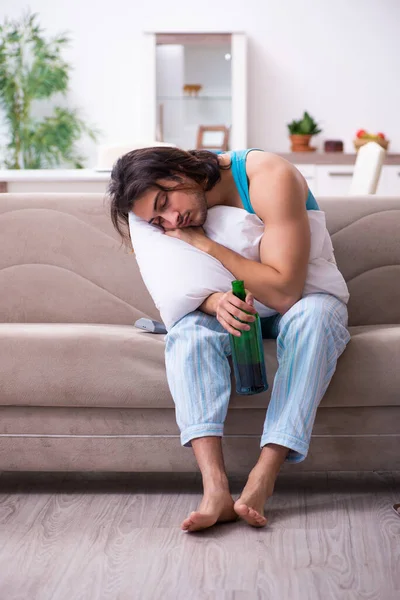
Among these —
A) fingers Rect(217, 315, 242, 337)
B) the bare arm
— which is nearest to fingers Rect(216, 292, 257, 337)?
fingers Rect(217, 315, 242, 337)

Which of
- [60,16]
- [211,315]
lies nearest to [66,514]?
[211,315]

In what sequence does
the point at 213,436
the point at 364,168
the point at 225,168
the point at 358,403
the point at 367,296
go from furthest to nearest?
the point at 364,168, the point at 367,296, the point at 225,168, the point at 358,403, the point at 213,436

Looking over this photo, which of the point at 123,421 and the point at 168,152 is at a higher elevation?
the point at 168,152

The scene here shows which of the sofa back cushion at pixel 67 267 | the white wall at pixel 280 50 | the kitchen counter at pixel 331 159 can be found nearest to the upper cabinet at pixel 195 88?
the white wall at pixel 280 50

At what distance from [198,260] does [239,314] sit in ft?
0.79

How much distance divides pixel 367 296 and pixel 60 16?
208 inches

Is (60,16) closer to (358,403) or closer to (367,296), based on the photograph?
(367,296)

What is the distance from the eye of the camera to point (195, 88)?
265 inches

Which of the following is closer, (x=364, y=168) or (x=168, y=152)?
(x=168, y=152)

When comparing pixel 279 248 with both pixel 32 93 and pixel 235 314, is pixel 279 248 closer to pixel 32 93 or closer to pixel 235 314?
pixel 235 314

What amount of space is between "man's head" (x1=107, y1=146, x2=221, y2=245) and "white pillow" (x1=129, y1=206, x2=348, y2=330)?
0.15ft

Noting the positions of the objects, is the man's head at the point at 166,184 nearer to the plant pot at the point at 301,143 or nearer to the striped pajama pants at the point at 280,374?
the striped pajama pants at the point at 280,374

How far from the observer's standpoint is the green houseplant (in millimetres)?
6684

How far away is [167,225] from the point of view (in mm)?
2049
